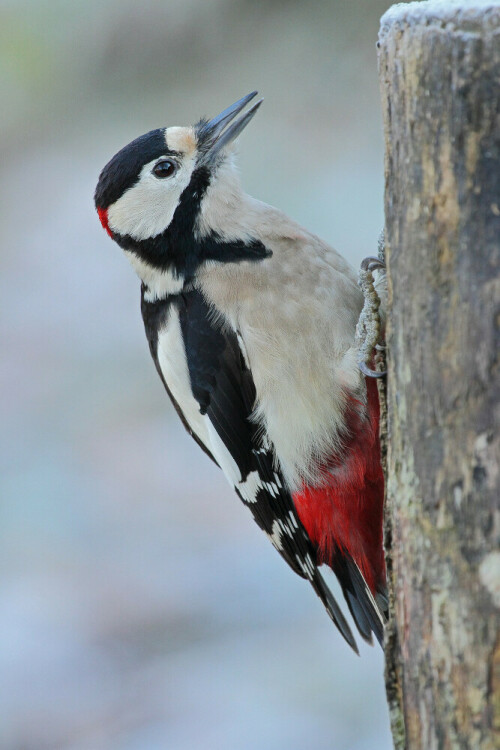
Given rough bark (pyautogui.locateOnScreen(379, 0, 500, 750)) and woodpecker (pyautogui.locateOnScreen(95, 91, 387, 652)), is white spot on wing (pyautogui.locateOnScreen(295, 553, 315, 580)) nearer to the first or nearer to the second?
woodpecker (pyautogui.locateOnScreen(95, 91, 387, 652))

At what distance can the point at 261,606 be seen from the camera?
4.01 m

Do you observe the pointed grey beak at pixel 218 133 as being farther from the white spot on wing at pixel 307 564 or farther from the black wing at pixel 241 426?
the white spot on wing at pixel 307 564

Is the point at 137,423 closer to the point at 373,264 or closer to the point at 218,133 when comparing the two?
the point at 218,133

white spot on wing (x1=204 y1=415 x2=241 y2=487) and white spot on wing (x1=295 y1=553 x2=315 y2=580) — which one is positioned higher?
white spot on wing (x1=204 y1=415 x2=241 y2=487)

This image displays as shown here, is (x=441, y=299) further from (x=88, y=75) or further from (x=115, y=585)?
(x=88, y=75)

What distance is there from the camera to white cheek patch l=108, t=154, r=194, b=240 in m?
2.47

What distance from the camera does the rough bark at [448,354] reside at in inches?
56.9

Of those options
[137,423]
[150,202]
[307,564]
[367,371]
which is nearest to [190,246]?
[150,202]

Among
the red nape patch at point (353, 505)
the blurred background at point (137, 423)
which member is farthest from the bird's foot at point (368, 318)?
the blurred background at point (137, 423)

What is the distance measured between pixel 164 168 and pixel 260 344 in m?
0.53

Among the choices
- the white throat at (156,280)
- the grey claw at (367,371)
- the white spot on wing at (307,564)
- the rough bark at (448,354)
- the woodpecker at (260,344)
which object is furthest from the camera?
the white spot on wing at (307,564)

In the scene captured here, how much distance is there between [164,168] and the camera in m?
2.51

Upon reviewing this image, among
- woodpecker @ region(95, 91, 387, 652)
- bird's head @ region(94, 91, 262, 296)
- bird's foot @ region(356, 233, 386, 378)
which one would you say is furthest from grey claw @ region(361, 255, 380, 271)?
bird's head @ region(94, 91, 262, 296)

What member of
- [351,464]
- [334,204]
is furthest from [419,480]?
[334,204]
